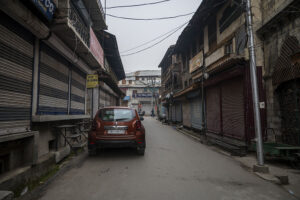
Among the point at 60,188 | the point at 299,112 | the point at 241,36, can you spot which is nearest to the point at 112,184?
the point at 60,188

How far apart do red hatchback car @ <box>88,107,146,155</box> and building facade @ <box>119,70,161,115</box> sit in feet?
148

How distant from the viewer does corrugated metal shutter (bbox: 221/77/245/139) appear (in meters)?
7.30

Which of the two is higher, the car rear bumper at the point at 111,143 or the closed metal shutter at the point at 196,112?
the closed metal shutter at the point at 196,112

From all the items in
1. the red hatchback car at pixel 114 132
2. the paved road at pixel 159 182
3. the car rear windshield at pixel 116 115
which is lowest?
the paved road at pixel 159 182

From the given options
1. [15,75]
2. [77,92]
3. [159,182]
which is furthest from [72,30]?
[159,182]

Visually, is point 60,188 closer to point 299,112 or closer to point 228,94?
point 299,112

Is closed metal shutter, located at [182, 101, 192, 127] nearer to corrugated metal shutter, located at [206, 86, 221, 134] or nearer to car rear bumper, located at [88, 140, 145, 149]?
corrugated metal shutter, located at [206, 86, 221, 134]

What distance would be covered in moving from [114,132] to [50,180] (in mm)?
2088

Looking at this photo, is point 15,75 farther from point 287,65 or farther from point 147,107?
point 147,107

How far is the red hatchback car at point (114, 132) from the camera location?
5.14 metres

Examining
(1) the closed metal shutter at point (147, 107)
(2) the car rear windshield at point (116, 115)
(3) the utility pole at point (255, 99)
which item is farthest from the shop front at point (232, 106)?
(1) the closed metal shutter at point (147, 107)

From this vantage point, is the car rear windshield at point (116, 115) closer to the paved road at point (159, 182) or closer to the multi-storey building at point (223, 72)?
the paved road at point (159, 182)

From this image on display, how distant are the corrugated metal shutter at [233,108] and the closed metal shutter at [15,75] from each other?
794 centimetres

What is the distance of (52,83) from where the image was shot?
5301 mm
